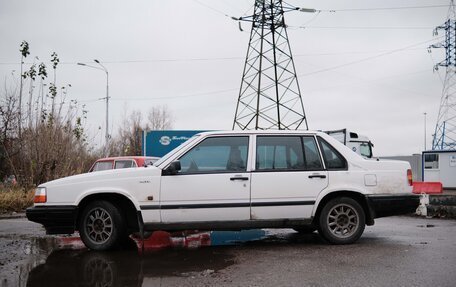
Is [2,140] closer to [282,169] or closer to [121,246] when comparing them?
[121,246]

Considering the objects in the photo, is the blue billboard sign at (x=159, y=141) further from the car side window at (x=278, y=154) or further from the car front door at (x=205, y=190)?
the car front door at (x=205, y=190)

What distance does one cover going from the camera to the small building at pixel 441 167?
26.6 m

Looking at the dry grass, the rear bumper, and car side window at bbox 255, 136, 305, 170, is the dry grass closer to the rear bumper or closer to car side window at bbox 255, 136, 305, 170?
car side window at bbox 255, 136, 305, 170

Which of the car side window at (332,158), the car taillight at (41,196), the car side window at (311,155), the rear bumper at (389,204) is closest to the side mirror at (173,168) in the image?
the car taillight at (41,196)

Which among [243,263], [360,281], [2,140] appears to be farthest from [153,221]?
[2,140]

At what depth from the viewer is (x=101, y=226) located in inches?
247

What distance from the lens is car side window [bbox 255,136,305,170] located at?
649 cm

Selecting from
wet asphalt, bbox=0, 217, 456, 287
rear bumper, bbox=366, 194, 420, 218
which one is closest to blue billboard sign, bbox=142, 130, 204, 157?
wet asphalt, bbox=0, 217, 456, 287

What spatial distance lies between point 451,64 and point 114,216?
3791 centimetres

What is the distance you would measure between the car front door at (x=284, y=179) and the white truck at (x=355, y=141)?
1533 cm

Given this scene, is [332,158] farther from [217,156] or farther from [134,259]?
[134,259]

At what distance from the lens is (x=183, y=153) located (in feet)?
20.9

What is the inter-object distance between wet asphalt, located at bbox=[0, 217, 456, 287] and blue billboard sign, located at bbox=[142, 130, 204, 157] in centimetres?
1116

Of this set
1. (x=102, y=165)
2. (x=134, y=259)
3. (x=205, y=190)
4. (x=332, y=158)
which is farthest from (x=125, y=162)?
(x=332, y=158)
